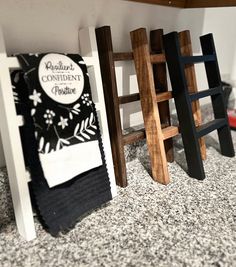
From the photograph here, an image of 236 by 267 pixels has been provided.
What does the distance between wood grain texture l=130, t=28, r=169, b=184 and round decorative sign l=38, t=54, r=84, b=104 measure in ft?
0.83

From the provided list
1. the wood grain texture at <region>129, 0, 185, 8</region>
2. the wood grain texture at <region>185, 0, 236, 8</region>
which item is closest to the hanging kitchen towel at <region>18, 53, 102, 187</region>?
the wood grain texture at <region>129, 0, 185, 8</region>

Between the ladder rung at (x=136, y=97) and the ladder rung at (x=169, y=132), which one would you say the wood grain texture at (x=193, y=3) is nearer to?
the ladder rung at (x=136, y=97)

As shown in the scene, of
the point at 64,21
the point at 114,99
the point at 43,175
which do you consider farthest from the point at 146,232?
the point at 64,21

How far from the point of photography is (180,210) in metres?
0.79

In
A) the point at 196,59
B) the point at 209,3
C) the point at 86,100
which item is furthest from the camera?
the point at 209,3

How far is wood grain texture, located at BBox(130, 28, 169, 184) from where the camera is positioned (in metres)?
0.90

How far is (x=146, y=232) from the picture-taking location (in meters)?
0.71

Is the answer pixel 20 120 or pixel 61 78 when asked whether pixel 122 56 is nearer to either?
pixel 61 78

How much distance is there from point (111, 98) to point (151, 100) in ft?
0.47

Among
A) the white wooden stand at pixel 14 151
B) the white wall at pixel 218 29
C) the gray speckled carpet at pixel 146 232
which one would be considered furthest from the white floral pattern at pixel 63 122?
the white wall at pixel 218 29

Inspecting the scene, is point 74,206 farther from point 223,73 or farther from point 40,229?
point 223,73

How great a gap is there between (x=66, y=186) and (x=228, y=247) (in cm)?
44

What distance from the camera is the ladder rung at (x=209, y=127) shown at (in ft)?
3.20

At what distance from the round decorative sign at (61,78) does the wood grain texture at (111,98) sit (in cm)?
14
